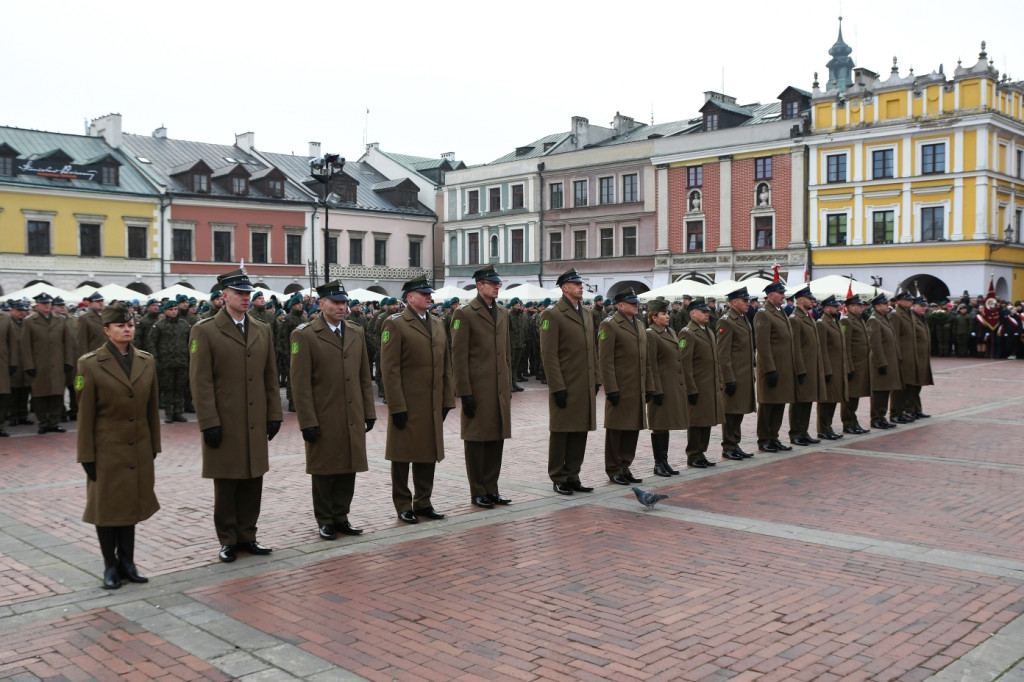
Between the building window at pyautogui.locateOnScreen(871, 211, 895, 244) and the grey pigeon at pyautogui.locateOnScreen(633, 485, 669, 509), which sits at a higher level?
the building window at pyautogui.locateOnScreen(871, 211, 895, 244)

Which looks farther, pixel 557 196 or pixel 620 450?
pixel 557 196

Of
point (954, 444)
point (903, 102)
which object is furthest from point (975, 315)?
point (954, 444)

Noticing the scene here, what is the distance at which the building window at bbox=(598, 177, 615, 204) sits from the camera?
49500 mm

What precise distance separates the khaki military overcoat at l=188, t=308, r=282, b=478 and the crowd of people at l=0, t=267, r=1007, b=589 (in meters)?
0.01

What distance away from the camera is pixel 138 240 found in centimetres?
4519

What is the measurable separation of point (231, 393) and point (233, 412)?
141 mm

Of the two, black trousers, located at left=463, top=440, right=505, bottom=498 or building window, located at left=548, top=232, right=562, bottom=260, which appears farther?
building window, located at left=548, top=232, right=562, bottom=260

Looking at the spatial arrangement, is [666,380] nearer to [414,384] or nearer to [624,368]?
[624,368]

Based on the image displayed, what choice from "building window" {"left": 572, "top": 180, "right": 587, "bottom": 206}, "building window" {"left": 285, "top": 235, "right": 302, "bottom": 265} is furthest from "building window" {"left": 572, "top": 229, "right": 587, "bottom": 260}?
"building window" {"left": 285, "top": 235, "right": 302, "bottom": 265}

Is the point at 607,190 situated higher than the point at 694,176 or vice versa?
the point at 694,176

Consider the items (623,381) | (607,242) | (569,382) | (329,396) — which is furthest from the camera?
(607,242)

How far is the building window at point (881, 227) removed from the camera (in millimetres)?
41219

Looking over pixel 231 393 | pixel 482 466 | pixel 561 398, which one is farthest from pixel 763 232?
pixel 231 393

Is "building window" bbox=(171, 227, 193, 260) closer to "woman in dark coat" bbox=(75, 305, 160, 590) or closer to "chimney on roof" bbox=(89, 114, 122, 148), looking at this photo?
"chimney on roof" bbox=(89, 114, 122, 148)
